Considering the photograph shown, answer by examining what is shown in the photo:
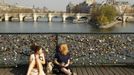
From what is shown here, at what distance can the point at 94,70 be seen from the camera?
9.89 metres

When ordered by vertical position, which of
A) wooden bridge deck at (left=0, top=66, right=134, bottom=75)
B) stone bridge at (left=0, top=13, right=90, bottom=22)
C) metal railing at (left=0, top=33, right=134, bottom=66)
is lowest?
stone bridge at (left=0, top=13, right=90, bottom=22)

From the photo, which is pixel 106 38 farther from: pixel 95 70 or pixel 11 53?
pixel 11 53

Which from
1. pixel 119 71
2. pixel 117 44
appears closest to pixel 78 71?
pixel 119 71

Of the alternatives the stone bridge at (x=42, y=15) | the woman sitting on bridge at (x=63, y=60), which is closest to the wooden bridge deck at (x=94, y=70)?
the woman sitting on bridge at (x=63, y=60)

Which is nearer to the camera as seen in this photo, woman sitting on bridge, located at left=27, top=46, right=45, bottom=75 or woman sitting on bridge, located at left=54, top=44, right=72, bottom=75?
woman sitting on bridge, located at left=27, top=46, right=45, bottom=75

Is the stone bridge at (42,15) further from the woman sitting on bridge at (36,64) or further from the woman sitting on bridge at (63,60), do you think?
the woman sitting on bridge at (36,64)

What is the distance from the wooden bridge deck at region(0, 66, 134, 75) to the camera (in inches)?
373

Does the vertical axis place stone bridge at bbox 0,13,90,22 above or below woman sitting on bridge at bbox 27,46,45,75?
below

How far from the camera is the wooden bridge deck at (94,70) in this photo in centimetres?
947

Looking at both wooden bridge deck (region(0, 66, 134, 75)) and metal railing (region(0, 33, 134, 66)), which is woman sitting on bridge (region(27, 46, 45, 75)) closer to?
wooden bridge deck (region(0, 66, 134, 75))

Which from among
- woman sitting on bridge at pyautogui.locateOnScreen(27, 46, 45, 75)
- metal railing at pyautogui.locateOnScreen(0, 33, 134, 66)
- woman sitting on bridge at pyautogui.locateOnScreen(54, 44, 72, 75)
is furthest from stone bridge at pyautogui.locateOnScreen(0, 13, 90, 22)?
woman sitting on bridge at pyautogui.locateOnScreen(27, 46, 45, 75)

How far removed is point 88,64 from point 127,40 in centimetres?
137

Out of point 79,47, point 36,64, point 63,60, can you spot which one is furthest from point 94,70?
point 36,64

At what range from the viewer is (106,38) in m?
10.9
